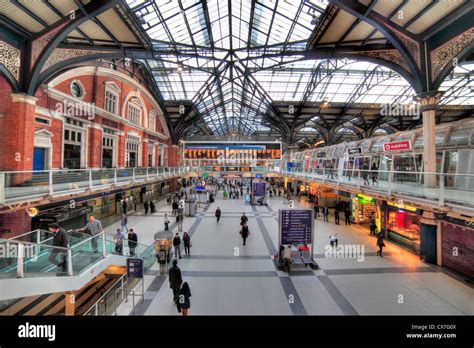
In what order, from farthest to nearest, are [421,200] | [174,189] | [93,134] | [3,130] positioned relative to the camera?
[174,189] < [93,134] < [3,130] < [421,200]

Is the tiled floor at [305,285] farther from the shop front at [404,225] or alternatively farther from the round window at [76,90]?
the round window at [76,90]

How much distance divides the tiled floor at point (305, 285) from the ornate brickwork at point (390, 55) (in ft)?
29.7

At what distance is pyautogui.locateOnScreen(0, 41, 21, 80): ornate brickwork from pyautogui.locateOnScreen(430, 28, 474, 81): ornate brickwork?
53.9 ft

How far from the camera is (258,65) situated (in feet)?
64.3

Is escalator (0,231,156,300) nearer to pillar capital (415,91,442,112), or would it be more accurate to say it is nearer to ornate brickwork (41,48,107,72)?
ornate brickwork (41,48,107,72)

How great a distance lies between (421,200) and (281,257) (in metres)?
5.06

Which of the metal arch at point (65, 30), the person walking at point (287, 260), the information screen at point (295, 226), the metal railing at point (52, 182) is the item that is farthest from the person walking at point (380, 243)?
the metal arch at point (65, 30)

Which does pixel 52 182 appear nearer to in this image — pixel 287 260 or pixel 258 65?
pixel 287 260

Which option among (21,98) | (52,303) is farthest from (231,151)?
(52,303)

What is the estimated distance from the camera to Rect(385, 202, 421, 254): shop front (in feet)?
35.8

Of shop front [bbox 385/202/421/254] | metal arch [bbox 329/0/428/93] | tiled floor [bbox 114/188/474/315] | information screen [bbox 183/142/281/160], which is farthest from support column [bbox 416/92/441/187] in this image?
information screen [bbox 183/142/281/160]
